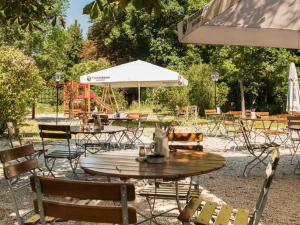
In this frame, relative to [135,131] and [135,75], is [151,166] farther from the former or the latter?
[135,75]

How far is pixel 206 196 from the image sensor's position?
6.04 m

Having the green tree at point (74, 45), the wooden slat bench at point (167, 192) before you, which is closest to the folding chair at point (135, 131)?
the wooden slat bench at point (167, 192)

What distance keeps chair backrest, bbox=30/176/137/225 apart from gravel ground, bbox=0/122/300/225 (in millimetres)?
2524

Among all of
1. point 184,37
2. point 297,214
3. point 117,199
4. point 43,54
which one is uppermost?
point 43,54

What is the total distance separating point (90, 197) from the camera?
237 cm

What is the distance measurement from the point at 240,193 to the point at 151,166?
303 cm

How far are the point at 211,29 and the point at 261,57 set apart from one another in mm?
16810

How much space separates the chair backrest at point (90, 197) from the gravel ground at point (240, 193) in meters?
2.52

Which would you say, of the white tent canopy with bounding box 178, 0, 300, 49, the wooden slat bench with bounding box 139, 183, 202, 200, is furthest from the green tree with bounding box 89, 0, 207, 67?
the wooden slat bench with bounding box 139, 183, 202, 200

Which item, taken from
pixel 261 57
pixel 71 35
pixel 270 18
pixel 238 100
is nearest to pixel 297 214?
pixel 270 18

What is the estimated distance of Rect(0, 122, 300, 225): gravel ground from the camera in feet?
16.9

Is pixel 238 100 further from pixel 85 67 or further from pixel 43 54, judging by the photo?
pixel 43 54

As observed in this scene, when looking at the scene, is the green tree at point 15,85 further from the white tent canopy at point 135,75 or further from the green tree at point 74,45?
the green tree at point 74,45

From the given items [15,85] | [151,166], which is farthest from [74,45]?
[151,166]
